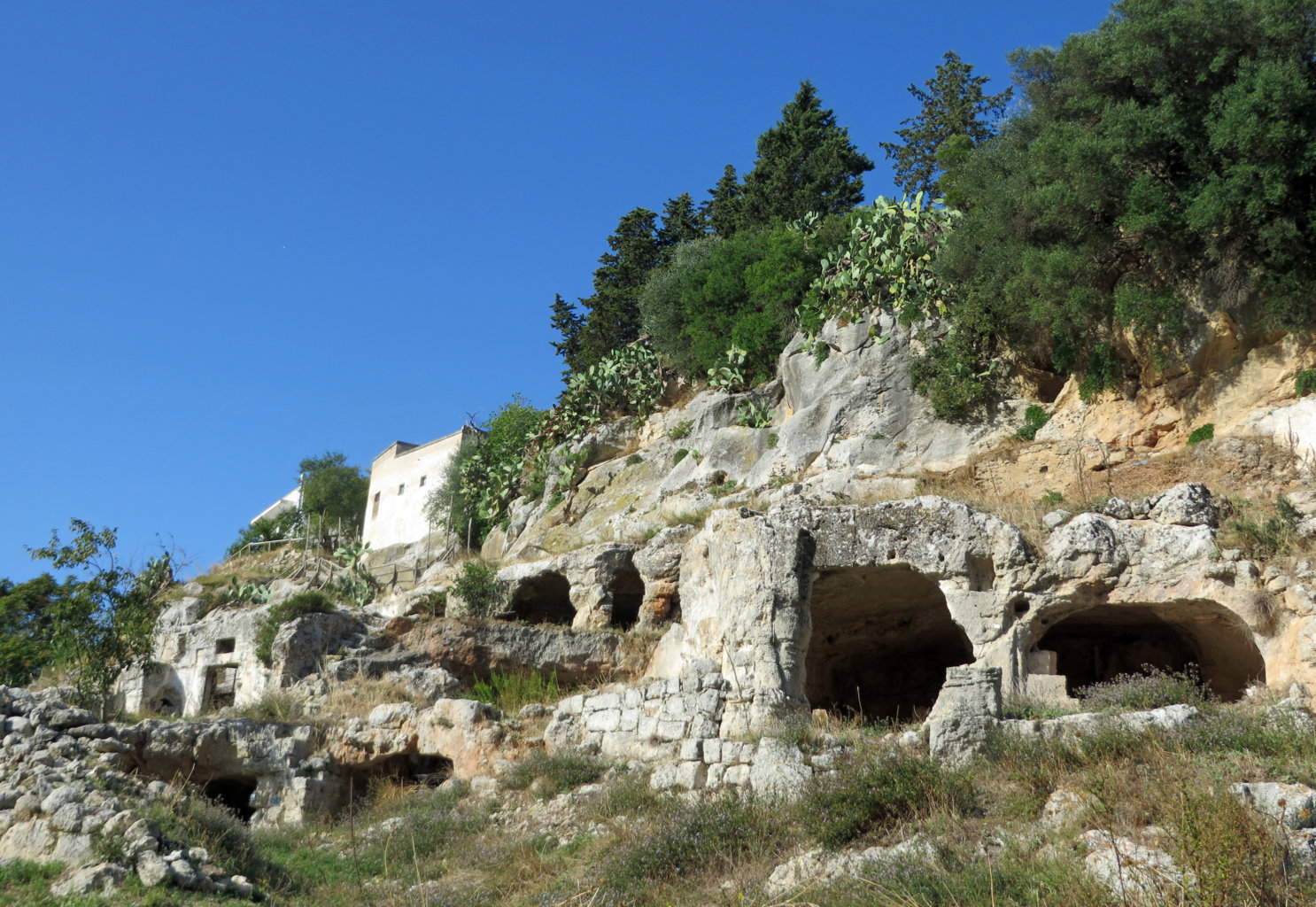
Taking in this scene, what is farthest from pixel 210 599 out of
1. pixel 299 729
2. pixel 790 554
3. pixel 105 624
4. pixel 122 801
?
pixel 790 554

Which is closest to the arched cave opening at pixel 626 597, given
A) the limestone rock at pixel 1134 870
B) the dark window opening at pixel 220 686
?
the dark window opening at pixel 220 686

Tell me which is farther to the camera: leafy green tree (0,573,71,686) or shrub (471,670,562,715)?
leafy green tree (0,573,71,686)

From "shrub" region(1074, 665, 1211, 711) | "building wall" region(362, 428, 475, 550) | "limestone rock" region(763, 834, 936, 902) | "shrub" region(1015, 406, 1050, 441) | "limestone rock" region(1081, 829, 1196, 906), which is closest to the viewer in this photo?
"limestone rock" region(1081, 829, 1196, 906)

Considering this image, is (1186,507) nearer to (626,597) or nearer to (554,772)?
(554,772)

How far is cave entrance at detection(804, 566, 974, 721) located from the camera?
17.7 m

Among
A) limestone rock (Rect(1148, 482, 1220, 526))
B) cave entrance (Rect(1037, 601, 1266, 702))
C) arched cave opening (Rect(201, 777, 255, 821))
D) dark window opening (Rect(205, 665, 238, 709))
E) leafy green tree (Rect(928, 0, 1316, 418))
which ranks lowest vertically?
arched cave opening (Rect(201, 777, 255, 821))

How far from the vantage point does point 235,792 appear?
1838cm

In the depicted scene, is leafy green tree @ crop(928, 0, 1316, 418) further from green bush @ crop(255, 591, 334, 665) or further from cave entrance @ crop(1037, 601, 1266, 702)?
green bush @ crop(255, 591, 334, 665)

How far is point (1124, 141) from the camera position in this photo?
18.9 metres

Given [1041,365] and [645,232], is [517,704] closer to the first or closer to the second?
[1041,365]

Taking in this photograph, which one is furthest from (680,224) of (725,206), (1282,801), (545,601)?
(1282,801)

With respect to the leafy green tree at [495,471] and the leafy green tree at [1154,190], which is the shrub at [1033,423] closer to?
the leafy green tree at [1154,190]

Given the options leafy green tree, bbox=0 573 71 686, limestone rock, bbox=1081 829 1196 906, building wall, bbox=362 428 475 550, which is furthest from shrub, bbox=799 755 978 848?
building wall, bbox=362 428 475 550

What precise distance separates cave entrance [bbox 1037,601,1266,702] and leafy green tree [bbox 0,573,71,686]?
2112 centimetres
